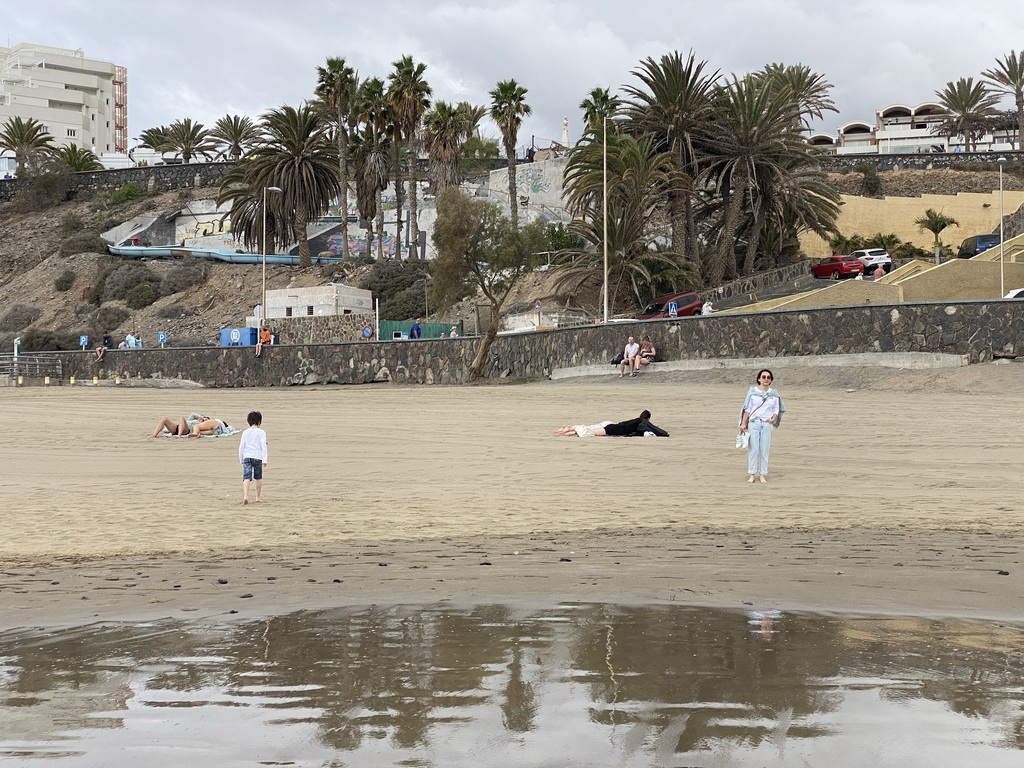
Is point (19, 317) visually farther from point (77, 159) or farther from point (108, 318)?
point (77, 159)

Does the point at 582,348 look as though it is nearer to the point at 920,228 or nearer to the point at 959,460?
the point at 959,460

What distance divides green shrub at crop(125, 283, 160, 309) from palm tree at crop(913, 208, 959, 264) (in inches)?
1958

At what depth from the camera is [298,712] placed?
14.0ft

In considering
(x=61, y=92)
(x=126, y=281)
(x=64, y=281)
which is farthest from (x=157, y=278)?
(x=61, y=92)

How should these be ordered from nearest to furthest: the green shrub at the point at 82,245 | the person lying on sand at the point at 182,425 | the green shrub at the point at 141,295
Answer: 1. the person lying on sand at the point at 182,425
2. the green shrub at the point at 141,295
3. the green shrub at the point at 82,245

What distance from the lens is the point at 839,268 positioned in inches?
2004

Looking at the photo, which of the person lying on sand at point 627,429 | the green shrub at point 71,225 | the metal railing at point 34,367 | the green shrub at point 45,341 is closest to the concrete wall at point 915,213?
the metal railing at point 34,367

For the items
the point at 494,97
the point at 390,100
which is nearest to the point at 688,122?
the point at 494,97

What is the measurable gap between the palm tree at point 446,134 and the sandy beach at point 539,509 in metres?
38.5

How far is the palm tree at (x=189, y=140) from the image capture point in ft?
318

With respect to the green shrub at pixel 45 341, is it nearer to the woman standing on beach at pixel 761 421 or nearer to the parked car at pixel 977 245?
the parked car at pixel 977 245

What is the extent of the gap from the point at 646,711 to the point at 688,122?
48194mm

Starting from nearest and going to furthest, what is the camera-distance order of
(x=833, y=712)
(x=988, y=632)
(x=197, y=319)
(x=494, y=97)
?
(x=833, y=712) → (x=988, y=632) → (x=494, y=97) → (x=197, y=319)

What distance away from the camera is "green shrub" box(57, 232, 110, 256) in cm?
7769
